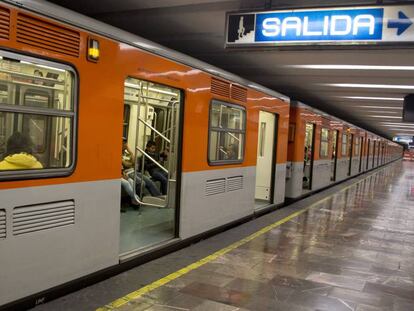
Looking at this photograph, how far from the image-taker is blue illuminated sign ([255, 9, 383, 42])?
3691 mm

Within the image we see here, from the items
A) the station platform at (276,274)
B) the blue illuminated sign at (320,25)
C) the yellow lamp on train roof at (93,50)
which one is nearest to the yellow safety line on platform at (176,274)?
the station platform at (276,274)

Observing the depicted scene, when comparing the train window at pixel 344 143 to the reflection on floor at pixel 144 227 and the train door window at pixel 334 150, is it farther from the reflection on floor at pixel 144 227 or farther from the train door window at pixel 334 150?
the reflection on floor at pixel 144 227

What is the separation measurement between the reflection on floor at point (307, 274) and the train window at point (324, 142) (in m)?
5.24

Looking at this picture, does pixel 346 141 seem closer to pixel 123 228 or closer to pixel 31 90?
pixel 123 228

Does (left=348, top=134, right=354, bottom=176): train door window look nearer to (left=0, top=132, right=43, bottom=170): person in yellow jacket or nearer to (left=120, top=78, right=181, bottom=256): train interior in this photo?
(left=120, top=78, right=181, bottom=256): train interior

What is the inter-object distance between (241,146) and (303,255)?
2.22m

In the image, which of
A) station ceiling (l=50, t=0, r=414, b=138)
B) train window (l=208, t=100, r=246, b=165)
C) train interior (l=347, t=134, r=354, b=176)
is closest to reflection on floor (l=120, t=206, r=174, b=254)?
train window (l=208, t=100, r=246, b=165)

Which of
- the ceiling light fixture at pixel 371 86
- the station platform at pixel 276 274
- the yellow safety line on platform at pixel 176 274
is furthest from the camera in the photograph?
the ceiling light fixture at pixel 371 86

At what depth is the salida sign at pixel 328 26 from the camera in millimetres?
3619

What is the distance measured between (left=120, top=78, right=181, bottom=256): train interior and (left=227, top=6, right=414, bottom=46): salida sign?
4.33 ft

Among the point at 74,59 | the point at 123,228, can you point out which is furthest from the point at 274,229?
the point at 74,59

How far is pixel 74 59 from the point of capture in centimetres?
361

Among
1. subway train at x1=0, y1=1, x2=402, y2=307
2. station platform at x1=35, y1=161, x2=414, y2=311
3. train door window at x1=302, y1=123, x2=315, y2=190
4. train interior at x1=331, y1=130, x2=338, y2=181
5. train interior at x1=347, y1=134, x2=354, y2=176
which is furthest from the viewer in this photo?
train interior at x1=347, y1=134, x2=354, y2=176

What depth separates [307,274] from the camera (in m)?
4.89
